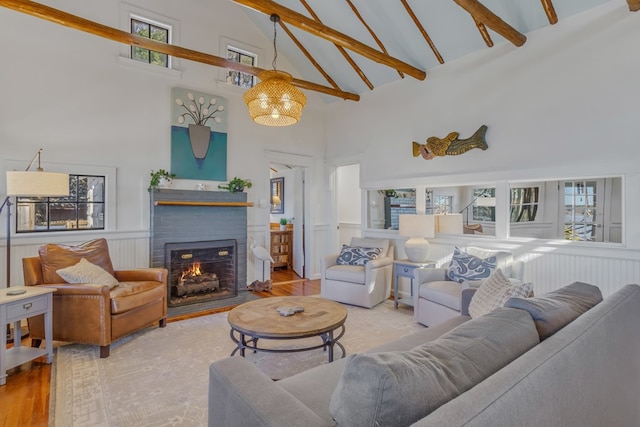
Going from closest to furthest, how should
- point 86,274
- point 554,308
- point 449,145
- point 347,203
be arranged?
1. point 554,308
2. point 86,274
3. point 449,145
4. point 347,203

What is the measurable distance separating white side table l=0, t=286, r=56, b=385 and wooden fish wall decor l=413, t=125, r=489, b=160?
4.40 meters

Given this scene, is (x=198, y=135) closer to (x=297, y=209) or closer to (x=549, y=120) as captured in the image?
(x=297, y=209)

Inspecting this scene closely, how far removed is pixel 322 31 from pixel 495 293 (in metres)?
3.09

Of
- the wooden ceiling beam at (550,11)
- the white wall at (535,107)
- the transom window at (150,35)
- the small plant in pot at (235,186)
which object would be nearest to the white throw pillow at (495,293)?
the white wall at (535,107)

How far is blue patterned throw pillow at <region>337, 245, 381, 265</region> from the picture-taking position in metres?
4.62

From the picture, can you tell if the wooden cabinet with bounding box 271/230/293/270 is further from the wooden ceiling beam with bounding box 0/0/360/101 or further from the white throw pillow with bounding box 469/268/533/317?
the white throw pillow with bounding box 469/268/533/317

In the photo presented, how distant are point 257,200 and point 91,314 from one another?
9.76ft

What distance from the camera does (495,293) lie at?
222cm

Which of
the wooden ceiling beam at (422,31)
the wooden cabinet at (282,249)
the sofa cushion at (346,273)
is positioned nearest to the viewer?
the wooden ceiling beam at (422,31)

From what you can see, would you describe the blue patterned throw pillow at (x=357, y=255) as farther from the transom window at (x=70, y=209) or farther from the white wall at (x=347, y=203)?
the transom window at (x=70, y=209)

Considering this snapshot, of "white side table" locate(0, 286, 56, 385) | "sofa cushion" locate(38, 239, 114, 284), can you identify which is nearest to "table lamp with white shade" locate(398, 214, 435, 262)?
"sofa cushion" locate(38, 239, 114, 284)

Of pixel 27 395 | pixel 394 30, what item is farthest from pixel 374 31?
pixel 27 395

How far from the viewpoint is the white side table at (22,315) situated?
243 centimetres

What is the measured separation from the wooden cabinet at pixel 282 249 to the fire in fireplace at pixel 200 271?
1.91 metres
